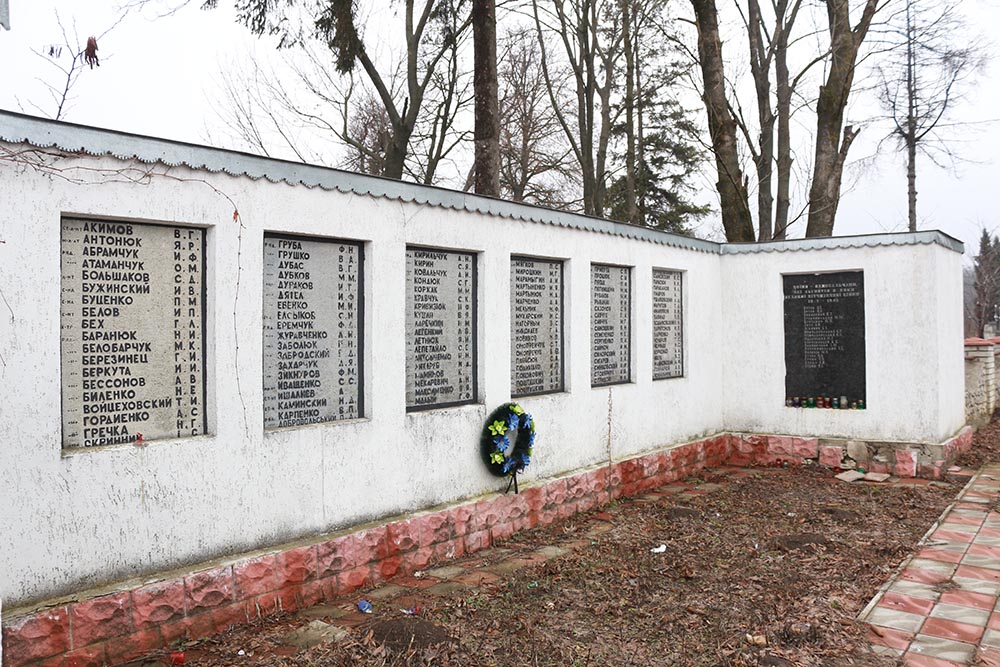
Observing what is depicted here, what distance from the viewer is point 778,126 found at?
15531mm

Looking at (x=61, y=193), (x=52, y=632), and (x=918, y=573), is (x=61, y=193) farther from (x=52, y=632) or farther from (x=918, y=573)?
(x=918, y=573)

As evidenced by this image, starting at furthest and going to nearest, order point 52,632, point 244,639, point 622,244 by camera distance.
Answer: point 622,244 < point 244,639 < point 52,632

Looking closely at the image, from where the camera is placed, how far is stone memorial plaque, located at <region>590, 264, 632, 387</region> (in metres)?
7.18

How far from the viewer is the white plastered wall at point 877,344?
8.23m

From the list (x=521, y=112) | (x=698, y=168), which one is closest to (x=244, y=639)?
(x=521, y=112)

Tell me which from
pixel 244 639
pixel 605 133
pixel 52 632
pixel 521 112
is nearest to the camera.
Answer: pixel 52 632

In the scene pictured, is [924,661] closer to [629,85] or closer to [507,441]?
[507,441]

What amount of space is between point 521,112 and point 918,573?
1583cm

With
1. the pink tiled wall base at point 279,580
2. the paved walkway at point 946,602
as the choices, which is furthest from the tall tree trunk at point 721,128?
the paved walkway at point 946,602

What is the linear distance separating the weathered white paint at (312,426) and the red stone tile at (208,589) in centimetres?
13

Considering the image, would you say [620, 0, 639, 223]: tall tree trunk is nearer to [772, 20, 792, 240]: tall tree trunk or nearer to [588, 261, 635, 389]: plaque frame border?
[772, 20, 792, 240]: tall tree trunk

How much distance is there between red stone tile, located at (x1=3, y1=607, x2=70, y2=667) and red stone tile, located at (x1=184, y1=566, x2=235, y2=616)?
591 millimetres

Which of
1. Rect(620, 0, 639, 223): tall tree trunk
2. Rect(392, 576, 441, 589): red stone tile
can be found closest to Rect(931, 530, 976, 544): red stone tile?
Rect(392, 576, 441, 589): red stone tile

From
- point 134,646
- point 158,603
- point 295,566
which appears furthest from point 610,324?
point 134,646
